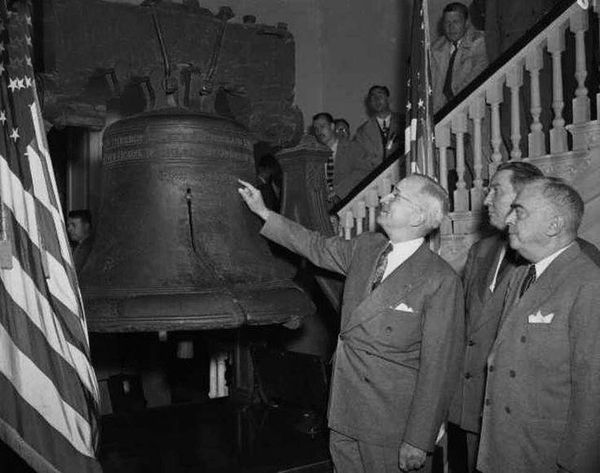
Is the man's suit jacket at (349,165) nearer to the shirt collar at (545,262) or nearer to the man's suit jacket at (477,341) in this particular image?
the man's suit jacket at (477,341)

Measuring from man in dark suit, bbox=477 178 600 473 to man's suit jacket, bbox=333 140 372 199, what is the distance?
4201 mm

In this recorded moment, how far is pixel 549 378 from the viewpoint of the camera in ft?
6.96

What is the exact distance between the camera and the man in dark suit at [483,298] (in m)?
2.66

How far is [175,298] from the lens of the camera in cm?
217

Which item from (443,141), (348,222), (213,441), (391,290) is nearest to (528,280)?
(391,290)

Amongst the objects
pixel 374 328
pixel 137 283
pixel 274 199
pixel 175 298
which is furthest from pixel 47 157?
pixel 274 199

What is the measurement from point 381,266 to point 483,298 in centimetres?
48

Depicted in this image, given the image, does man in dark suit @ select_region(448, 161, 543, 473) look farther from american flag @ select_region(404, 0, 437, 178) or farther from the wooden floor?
american flag @ select_region(404, 0, 437, 178)

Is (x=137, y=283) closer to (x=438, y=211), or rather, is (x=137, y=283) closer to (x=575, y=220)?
(x=438, y=211)

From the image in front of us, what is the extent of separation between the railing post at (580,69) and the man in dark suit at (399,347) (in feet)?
6.84

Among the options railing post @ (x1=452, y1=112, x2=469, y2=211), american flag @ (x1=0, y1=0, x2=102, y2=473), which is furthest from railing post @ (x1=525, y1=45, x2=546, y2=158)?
american flag @ (x1=0, y1=0, x2=102, y2=473)

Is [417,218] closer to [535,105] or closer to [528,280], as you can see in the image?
[528,280]

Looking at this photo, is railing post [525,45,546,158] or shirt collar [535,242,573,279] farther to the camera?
railing post [525,45,546,158]

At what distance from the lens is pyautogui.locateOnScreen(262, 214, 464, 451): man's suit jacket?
7.77 ft
